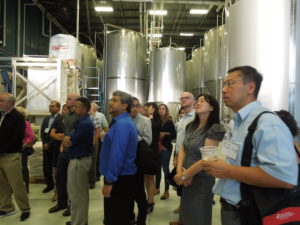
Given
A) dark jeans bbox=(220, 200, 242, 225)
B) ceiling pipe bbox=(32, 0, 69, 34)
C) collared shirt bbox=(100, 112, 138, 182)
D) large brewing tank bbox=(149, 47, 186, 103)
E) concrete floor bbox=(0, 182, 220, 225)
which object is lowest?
concrete floor bbox=(0, 182, 220, 225)

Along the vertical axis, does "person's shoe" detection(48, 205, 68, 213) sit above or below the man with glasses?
below

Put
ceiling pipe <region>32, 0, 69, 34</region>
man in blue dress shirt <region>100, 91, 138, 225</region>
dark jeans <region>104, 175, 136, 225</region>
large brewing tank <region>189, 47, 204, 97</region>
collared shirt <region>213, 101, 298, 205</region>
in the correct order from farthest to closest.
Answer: ceiling pipe <region>32, 0, 69, 34</region>
large brewing tank <region>189, 47, 204, 97</region>
dark jeans <region>104, 175, 136, 225</region>
man in blue dress shirt <region>100, 91, 138, 225</region>
collared shirt <region>213, 101, 298, 205</region>

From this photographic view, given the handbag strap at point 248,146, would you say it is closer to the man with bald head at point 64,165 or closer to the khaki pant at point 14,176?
the man with bald head at point 64,165

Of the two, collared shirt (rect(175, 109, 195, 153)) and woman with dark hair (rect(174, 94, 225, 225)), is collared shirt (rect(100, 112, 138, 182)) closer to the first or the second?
woman with dark hair (rect(174, 94, 225, 225))

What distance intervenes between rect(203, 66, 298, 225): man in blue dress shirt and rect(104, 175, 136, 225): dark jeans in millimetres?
1098

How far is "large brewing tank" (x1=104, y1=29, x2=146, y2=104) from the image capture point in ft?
26.6

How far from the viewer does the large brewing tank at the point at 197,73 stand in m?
9.35

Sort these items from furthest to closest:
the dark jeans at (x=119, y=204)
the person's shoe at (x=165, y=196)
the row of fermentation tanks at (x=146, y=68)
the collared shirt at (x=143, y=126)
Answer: the row of fermentation tanks at (x=146, y=68)
the person's shoe at (x=165, y=196)
the collared shirt at (x=143, y=126)
the dark jeans at (x=119, y=204)

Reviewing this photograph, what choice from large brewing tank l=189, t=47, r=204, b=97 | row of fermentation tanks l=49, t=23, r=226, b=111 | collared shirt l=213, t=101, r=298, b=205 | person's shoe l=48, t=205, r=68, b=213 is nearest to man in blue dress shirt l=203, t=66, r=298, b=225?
collared shirt l=213, t=101, r=298, b=205

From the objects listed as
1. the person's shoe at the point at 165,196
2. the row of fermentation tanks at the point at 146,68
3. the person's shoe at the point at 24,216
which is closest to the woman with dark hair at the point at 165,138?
the person's shoe at the point at 165,196

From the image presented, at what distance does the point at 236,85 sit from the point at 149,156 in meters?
1.36

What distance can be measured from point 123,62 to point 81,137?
5405 mm

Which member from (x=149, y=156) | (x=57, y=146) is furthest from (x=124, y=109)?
(x=57, y=146)

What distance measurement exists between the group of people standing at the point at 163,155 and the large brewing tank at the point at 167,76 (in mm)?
3710
